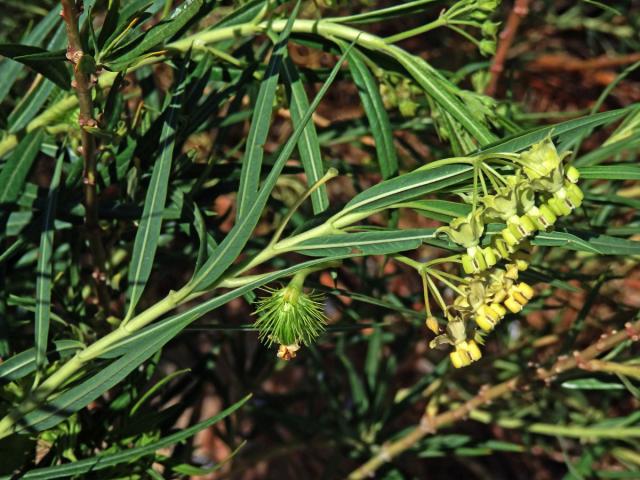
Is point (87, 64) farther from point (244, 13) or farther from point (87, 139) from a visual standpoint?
point (244, 13)

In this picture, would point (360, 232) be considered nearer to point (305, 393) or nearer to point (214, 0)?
point (214, 0)

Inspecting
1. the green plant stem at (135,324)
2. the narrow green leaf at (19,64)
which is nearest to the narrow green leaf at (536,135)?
the green plant stem at (135,324)

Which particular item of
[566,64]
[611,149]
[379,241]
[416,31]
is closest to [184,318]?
[379,241]

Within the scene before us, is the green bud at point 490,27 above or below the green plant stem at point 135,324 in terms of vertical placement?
above

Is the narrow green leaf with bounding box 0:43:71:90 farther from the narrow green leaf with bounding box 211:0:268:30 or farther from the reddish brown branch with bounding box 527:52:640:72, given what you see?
the reddish brown branch with bounding box 527:52:640:72

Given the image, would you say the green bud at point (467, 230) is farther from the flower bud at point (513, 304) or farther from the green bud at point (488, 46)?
the green bud at point (488, 46)

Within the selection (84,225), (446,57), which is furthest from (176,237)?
(446,57)
